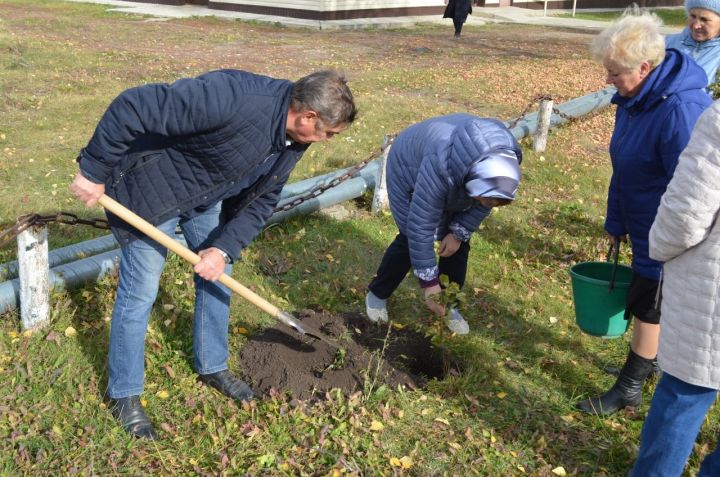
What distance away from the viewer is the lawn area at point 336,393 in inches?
129

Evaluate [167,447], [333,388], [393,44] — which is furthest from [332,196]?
[393,44]

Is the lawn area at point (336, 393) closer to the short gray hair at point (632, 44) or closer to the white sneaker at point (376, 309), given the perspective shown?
the white sneaker at point (376, 309)

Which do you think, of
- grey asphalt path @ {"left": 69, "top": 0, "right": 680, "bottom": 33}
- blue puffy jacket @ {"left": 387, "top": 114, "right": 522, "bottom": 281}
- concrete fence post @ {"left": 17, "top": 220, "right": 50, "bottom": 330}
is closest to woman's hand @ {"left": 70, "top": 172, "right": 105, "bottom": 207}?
concrete fence post @ {"left": 17, "top": 220, "right": 50, "bottom": 330}

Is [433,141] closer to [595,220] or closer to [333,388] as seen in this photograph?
[333,388]

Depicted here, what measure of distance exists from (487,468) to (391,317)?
1458mm

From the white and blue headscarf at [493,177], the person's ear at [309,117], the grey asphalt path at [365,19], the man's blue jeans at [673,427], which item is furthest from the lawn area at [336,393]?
the grey asphalt path at [365,19]

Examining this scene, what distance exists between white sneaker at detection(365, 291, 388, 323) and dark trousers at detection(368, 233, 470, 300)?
67 millimetres

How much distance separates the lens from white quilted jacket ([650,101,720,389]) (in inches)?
92.6

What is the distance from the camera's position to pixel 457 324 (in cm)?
443

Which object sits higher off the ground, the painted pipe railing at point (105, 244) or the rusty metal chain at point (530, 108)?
the rusty metal chain at point (530, 108)

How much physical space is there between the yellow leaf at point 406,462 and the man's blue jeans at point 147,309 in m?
1.05

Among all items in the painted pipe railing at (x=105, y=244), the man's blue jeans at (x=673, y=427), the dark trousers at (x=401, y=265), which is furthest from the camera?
the dark trousers at (x=401, y=265)

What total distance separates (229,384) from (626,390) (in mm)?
2022

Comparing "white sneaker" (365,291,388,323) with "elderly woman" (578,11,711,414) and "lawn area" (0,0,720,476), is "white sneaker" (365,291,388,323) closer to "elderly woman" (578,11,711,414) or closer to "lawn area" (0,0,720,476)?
"lawn area" (0,0,720,476)
